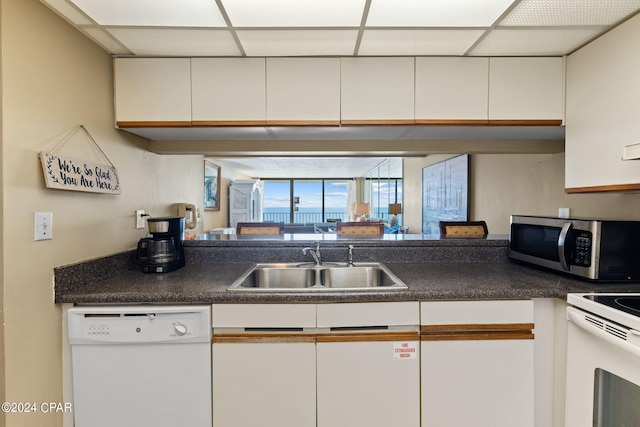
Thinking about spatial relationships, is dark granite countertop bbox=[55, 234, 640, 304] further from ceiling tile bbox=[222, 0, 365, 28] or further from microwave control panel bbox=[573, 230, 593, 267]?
ceiling tile bbox=[222, 0, 365, 28]

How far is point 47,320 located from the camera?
1280 millimetres

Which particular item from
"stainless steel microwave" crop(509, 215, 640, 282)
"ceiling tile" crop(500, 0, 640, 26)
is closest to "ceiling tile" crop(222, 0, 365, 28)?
"ceiling tile" crop(500, 0, 640, 26)

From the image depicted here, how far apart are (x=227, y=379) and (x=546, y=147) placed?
249 centimetres

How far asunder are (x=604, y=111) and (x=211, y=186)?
427 cm

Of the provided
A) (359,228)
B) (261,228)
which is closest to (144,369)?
(261,228)

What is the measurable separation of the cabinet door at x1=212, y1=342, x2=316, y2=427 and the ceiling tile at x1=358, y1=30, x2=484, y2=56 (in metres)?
1.56

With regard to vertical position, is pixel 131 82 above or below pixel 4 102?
above

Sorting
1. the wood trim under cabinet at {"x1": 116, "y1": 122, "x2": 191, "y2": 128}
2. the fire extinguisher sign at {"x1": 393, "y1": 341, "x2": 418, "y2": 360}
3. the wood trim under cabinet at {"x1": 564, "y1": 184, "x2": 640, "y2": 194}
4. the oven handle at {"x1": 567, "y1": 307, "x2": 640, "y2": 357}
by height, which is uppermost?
the wood trim under cabinet at {"x1": 116, "y1": 122, "x2": 191, "y2": 128}

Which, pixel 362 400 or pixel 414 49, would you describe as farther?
pixel 414 49

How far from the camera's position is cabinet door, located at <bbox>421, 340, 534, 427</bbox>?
4.35 feet

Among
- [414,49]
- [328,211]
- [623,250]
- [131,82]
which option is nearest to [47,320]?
[131,82]

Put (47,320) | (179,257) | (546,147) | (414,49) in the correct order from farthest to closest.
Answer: (546,147)
(179,257)
(414,49)
(47,320)

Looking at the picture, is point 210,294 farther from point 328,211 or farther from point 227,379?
point 328,211

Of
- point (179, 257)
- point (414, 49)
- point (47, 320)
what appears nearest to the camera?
point (47, 320)
